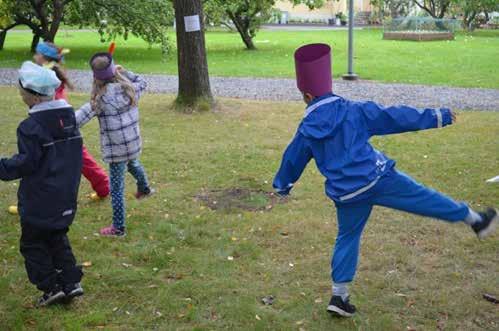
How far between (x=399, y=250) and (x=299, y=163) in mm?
1716

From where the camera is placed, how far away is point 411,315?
4.14m

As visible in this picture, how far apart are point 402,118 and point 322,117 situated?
0.46m

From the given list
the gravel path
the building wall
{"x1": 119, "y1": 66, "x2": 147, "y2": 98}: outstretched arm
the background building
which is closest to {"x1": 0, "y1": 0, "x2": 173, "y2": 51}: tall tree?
the gravel path

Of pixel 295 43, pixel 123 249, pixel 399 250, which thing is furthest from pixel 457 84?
pixel 295 43

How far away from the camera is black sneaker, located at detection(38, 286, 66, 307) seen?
166 inches

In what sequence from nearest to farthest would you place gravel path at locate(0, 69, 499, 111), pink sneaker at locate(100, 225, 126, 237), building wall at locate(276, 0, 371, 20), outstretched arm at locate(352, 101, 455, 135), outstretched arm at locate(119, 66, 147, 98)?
1. outstretched arm at locate(352, 101, 455, 135)
2. outstretched arm at locate(119, 66, 147, 98)
3. pink sneaker at locate(100, 225, 126, 237)
4. gravel path at locate(0, 69, 499, 111)
5. building wall at locate(276, 0, 371, 20)

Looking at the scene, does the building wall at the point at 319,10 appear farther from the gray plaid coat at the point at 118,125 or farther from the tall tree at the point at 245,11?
the gray plaid coat at the point at 118,125

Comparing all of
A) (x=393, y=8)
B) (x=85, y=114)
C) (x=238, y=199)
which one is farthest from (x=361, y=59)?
(x=393, y=8)

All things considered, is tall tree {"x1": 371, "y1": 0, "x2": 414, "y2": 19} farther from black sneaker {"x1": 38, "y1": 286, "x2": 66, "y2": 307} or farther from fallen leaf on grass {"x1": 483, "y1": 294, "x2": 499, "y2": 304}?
black sneaker {"x1": 38, "y1": 286, "x2": 66, "y2": 307}

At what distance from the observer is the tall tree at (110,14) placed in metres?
19.8

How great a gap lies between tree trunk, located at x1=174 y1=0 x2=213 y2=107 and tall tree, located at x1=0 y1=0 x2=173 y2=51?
9288 mm

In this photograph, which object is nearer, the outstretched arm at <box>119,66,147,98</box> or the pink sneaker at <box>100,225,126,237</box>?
the outstretched arm at <box>119,66,147,98</box>

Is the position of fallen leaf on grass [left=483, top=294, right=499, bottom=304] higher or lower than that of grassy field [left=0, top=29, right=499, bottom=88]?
higher

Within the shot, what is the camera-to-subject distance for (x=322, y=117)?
12.4 feet
